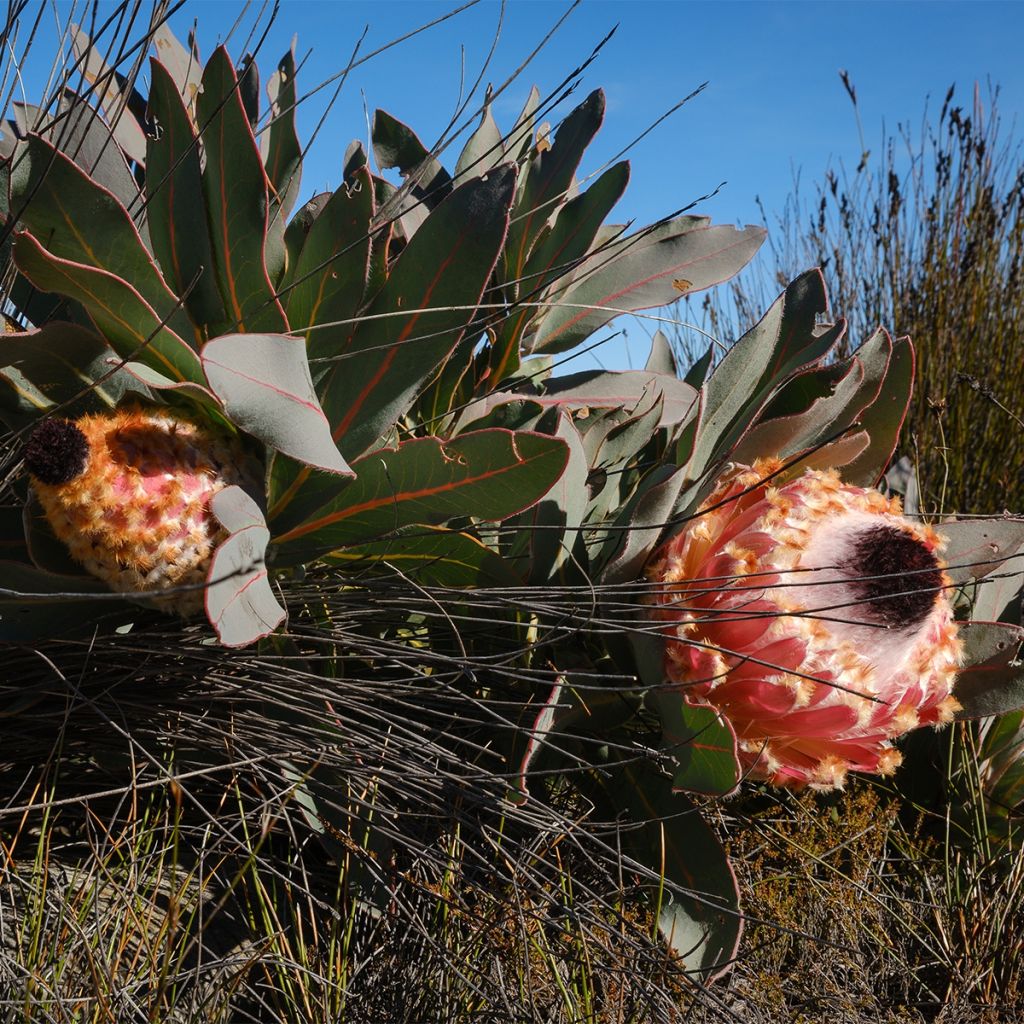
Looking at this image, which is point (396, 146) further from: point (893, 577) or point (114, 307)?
point (893, 577)

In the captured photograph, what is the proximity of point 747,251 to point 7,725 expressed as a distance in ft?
3.73

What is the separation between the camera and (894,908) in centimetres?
142

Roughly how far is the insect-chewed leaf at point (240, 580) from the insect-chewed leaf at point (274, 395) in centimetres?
7

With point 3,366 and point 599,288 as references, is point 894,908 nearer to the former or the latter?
point 599,288

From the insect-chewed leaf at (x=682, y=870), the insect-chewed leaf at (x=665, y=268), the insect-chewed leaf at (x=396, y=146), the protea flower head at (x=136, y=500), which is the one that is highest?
the insect-chewed leaf at (x=396, y=146)

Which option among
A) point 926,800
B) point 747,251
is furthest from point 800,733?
point 747,251

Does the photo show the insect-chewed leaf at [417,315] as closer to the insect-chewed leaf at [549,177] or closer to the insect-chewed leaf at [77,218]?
the insect-chewed leaf at [77,218]

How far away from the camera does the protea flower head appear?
89 centimetres

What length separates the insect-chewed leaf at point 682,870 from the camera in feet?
3.51

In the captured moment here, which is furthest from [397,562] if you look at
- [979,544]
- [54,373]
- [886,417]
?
[979,544]

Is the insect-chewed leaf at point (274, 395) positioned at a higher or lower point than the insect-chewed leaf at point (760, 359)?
lower

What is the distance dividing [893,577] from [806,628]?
0.36 feet

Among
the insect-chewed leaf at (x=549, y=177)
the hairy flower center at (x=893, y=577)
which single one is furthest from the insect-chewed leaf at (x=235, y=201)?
the hairy flower center at (x=893, y=577)

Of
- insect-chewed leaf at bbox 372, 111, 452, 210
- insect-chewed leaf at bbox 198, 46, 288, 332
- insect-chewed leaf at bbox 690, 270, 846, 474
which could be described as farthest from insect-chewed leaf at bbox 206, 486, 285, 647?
insect-chewed leaf at bbox 372, 111, 452, 210
